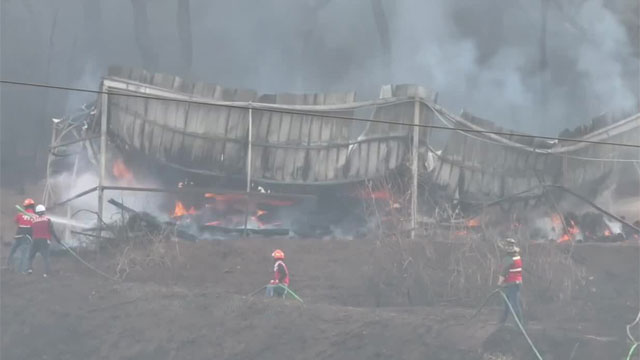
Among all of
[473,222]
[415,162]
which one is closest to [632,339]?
[473,222]

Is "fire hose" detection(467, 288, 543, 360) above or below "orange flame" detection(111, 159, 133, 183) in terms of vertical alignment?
below

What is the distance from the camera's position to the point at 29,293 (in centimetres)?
1303

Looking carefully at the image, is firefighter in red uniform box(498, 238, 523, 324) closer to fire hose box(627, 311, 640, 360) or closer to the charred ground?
the charred ground

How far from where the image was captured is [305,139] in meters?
14.9

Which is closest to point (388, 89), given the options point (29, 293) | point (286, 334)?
point (286, 334)

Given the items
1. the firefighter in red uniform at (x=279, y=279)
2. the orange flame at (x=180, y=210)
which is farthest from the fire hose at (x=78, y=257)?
the firefighter in red uniform at (x=279, y=279)

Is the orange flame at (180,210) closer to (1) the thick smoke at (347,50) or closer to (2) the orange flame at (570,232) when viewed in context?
(1) the thick smoke at (347,50)

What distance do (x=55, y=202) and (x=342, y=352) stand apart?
18.5 ft

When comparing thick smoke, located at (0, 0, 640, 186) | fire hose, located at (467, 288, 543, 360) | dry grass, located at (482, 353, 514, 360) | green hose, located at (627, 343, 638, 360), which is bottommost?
dry grass, located at (482, 353, 514, 360)

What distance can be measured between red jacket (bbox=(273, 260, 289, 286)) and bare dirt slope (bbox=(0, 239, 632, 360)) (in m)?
0.36

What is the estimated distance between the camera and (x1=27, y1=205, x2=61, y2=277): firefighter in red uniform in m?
13.4

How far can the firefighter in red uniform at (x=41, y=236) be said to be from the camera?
13.4 metres

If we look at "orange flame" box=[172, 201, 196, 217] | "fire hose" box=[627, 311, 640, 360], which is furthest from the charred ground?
"orange flame" box=[172, 201, 196, 217]

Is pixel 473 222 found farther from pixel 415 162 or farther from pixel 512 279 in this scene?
pixel 512 279
